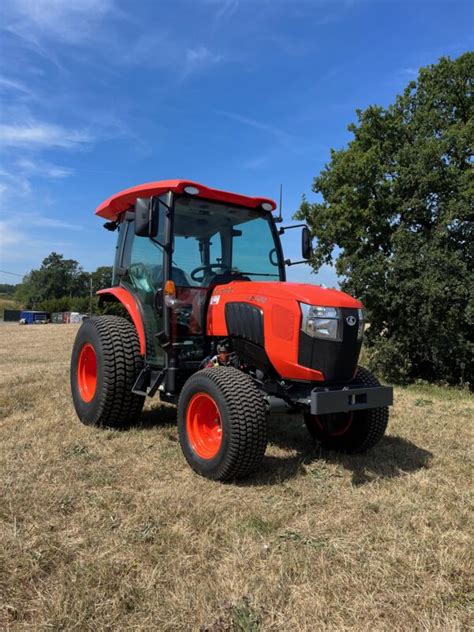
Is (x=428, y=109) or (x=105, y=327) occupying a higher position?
(x=428, y=109)

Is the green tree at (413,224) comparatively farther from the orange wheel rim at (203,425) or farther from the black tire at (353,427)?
the orange wheel rim at (203,425)

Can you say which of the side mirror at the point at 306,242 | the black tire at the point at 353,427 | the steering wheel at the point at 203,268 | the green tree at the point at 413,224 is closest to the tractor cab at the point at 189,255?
the steering wheel at the point at 203,268

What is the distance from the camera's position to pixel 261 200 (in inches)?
201

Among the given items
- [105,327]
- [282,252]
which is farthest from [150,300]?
[282,252]

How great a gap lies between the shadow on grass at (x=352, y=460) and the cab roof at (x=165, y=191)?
7.88ft

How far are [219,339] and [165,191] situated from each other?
1.45m

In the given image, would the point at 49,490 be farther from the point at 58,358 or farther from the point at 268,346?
the point at 58,358

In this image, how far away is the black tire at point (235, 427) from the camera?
3637 millimetres

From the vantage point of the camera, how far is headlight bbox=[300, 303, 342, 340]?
3779 mm

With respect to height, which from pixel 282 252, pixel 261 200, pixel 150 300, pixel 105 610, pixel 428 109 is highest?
pixel 428 109

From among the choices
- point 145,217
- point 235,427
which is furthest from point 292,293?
point 145,217

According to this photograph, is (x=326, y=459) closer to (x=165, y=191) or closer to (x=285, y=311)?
(x=285, y=311)

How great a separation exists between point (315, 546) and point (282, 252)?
318 centimetres

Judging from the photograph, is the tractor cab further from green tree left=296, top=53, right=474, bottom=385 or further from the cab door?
green tree left=296, top=53, right=474, bottom=385
